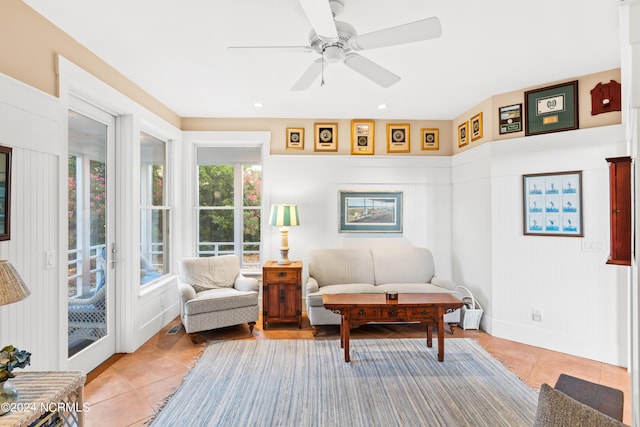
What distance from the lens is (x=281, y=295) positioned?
398 centimetres

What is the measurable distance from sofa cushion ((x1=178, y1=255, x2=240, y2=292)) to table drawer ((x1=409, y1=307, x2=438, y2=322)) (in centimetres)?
222

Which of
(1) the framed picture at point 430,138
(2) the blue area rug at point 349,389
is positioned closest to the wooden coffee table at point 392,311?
(2) the blue area rug at point 349,389

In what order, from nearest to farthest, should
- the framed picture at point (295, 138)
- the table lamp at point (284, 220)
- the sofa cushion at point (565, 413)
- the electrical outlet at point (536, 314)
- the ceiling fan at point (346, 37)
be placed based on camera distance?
the sofa cushion at point (565, 413)
the ceiling fan at point (346, 37)
the electrical outlet at point (536, 314)
the table lamp at point (284, 220)
the framed picture at point (295, 138)

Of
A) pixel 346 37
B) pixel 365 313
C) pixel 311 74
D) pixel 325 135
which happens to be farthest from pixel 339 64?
pixel 365 313

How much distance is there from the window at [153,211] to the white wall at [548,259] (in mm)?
3853

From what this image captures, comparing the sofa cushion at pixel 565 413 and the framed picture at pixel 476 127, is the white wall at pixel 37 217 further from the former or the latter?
the framed picture at pixel 476 127

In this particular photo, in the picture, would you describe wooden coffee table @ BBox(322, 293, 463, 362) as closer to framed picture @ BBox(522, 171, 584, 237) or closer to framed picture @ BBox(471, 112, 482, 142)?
framed picture @ BBox(522, 171, 584, 237)

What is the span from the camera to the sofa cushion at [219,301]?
3.50 meters

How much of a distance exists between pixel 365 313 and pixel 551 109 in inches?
109

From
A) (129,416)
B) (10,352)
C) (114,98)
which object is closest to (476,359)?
(129,416)

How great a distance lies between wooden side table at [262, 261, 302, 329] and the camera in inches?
156

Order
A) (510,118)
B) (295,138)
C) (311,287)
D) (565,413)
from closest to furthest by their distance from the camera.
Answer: (565,413), (510,118), (311,287), (295,138)

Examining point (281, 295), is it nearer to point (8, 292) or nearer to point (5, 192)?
point (5, 192)

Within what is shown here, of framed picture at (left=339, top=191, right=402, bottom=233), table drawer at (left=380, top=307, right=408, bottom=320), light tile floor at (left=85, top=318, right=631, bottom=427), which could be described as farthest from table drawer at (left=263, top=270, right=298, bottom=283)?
table drawer at (left=380, top=307, right=408, bottom=320)
